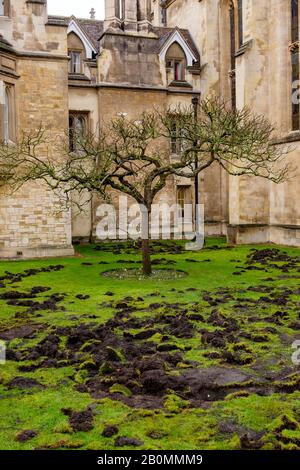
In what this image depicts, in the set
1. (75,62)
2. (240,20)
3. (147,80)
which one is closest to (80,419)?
(147,80)

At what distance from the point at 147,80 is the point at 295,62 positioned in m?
9.23

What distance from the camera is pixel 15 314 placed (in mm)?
11656

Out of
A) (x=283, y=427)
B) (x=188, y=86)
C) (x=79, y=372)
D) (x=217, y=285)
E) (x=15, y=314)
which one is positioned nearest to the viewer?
(x=283, y=427)

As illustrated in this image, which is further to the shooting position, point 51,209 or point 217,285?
point 51,209

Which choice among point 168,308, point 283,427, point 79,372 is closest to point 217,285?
point 168,308

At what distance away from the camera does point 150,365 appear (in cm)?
784

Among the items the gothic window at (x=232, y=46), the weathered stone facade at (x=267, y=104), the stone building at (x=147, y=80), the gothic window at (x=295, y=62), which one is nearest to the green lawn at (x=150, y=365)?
the stone building at (x=147, y=80)

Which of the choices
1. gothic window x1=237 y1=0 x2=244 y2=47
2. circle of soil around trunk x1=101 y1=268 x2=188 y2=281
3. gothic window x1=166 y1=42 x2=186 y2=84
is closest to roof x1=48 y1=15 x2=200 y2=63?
gothic window x1=166 y1=42 x2=186 y2=84

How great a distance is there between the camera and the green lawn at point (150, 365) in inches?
231

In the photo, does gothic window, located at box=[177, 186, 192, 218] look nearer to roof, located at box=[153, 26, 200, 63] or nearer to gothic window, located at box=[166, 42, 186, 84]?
gothic window, located at box=[166, 42, 186, 84]

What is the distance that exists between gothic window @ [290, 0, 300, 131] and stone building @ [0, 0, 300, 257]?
5 centimetres

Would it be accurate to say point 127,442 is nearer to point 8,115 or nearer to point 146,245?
point 146,245
